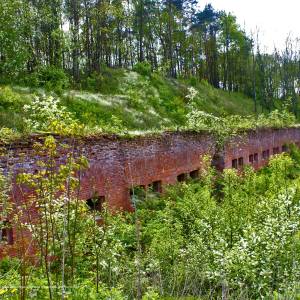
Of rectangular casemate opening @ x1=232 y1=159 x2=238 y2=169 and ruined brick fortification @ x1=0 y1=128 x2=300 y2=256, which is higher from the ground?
ruined brick fortification @ x1=0 y1=128 x2=300 y2=256

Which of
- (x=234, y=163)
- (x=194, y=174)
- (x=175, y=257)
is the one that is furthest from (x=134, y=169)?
(x=234, y=163)

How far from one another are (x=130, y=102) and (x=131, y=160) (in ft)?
44.6

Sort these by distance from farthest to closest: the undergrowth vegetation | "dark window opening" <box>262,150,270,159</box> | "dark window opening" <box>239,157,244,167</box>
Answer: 1. "dark window opening" <box>262,150,270,159</box>
2. "dark window opening" <box>239,157,244,167</box>
3. the undergrowth vegetation

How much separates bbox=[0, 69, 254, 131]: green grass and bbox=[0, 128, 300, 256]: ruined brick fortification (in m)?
1.39

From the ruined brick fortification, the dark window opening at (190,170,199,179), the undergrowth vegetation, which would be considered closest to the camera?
the ruined brick fortification

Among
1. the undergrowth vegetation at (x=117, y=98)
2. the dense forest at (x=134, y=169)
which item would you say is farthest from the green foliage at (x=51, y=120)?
the undergrowth vegetation at (x=117, y=98)

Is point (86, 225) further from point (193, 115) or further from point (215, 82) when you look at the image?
point (215, 82)

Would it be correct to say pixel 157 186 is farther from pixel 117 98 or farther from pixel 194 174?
pixel 117 98

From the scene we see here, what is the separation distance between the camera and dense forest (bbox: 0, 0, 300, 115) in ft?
78.7

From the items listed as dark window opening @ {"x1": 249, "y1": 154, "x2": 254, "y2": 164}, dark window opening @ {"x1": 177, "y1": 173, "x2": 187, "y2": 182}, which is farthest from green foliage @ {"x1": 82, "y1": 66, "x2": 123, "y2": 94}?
dark window opening @ {"x1": 177, "y1": 173, "x2": 187, "y2": 182}

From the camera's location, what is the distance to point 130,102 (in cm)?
2588

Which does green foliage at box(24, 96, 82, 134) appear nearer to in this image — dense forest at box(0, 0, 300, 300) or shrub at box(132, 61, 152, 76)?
dense forest at box(0, 0, 300, 300)

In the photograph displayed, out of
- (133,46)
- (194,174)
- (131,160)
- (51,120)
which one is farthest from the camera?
(133,46)

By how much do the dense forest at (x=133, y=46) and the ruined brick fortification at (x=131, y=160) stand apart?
1036 cm
